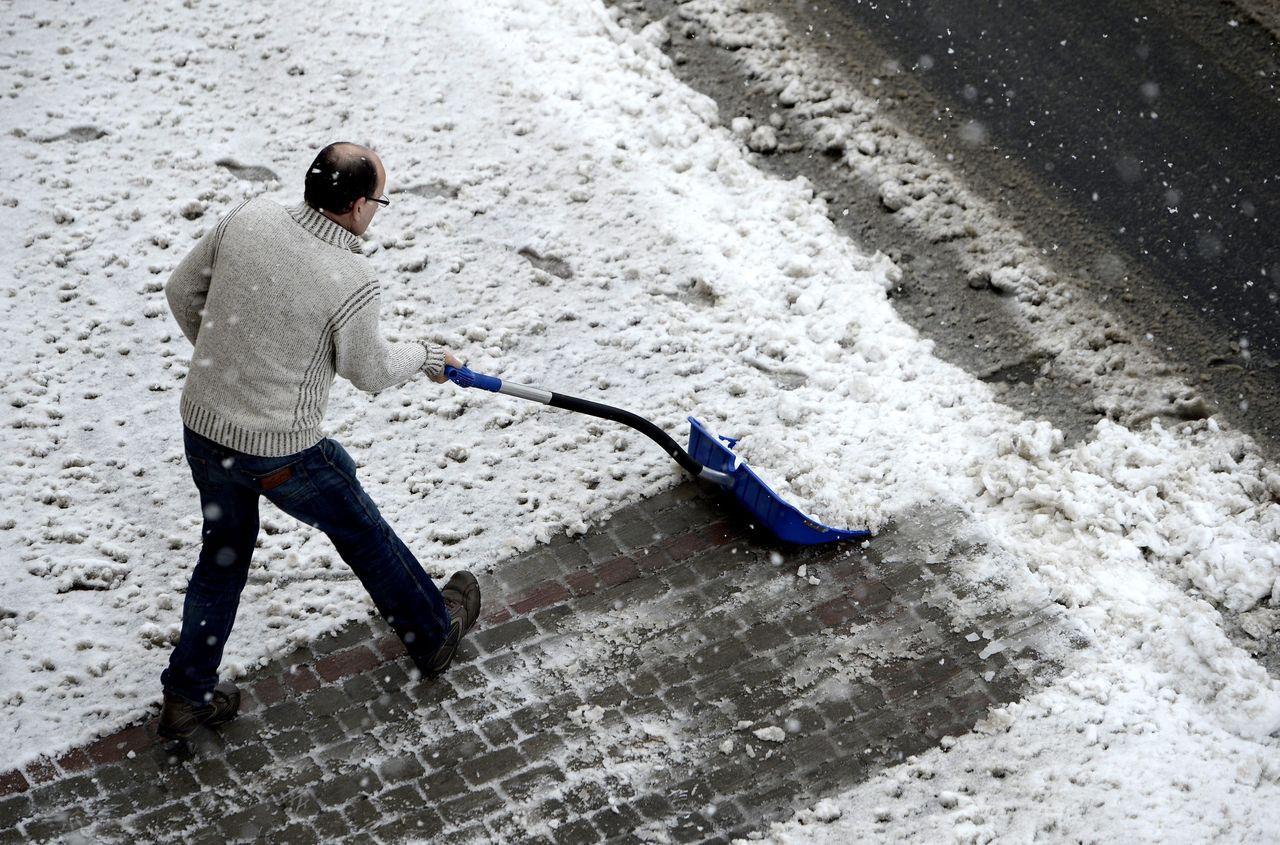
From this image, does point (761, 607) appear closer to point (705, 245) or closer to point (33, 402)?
point (705, 245)

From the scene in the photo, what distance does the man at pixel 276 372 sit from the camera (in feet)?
11.6

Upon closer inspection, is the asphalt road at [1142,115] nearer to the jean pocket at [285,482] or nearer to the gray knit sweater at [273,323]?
the gray knit sweater at [273,323]

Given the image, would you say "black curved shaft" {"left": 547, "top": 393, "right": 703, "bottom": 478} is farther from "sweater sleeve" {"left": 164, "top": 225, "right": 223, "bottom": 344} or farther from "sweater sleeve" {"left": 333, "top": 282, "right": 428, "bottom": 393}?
"sweater sleeve" {"left": 164, "top": 225, "right": 223, "bottom": 344}

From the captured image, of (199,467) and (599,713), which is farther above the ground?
(199,467)

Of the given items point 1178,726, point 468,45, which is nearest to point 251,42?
point 468,45

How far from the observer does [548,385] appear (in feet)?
17.9

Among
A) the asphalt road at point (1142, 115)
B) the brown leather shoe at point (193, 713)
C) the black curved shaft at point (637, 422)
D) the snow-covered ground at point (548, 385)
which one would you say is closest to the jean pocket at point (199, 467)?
the brown leather shoe at point (193, 713)

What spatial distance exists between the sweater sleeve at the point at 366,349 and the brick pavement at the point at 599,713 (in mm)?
1202

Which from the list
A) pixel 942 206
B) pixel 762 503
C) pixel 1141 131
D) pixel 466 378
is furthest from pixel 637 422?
pixel 1141 131

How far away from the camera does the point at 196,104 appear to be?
22.9 ft

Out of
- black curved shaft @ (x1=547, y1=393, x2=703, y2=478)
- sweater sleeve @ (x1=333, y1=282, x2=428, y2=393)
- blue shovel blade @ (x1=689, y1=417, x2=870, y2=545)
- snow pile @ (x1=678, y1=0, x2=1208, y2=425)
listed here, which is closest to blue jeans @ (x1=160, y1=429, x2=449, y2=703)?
sweater sleeve @ (x1=333, y1=282, x2=428, y2=393)

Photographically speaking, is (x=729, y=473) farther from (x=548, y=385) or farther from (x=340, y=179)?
(x=340, y=179)

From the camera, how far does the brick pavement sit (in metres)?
3.97

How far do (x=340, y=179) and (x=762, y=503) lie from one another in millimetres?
2049
